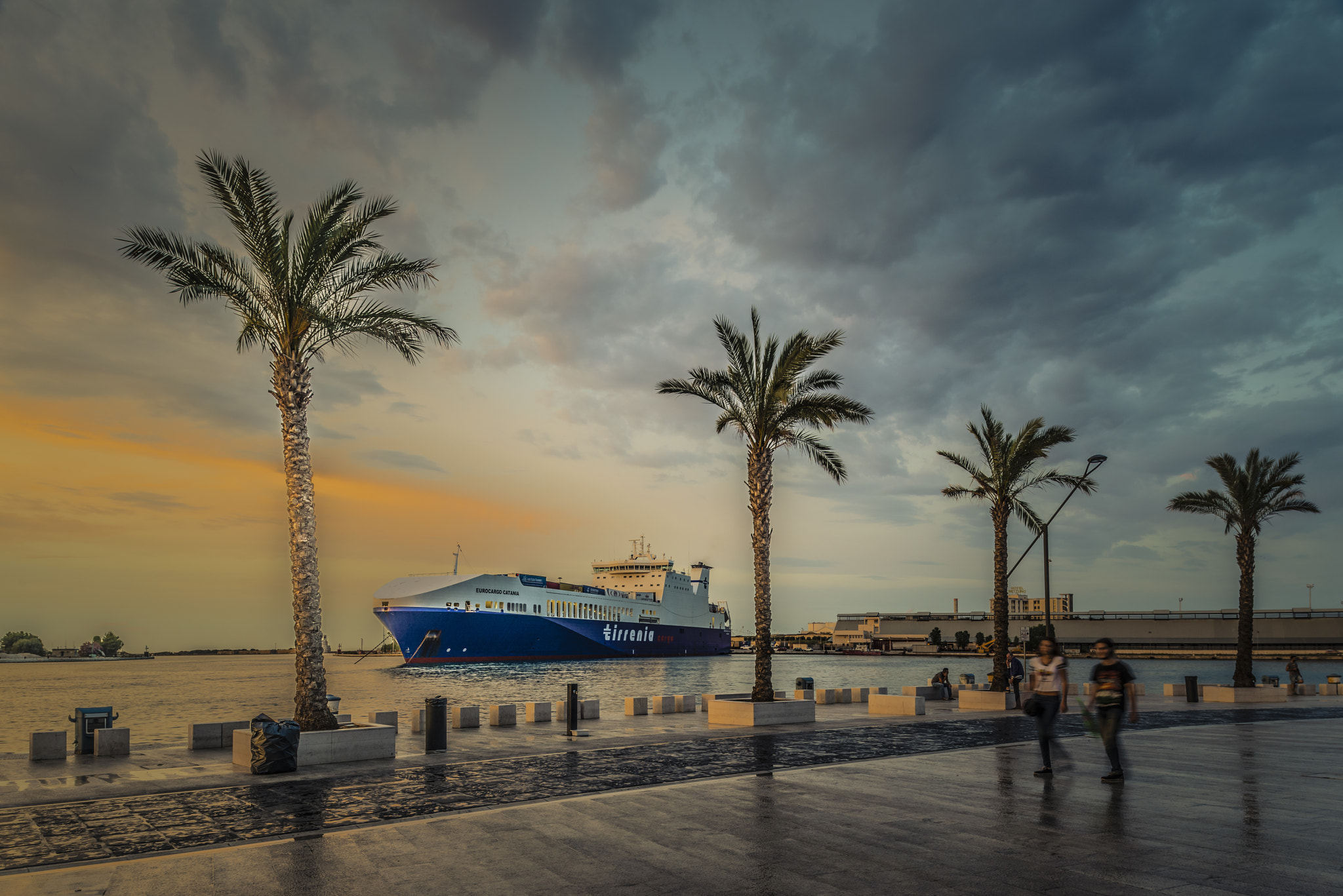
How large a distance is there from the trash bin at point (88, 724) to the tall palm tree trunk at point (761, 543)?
13371mm

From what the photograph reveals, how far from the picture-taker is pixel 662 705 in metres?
21.8

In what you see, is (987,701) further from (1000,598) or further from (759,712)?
(759,712)

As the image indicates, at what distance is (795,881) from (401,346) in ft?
42.0

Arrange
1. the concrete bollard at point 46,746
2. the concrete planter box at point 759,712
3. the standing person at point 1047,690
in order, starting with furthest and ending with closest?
the concrete planter box at point 759,712, the concrete bollard at point 46,746, the standing person at point 1047,690

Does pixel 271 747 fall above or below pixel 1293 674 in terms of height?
above

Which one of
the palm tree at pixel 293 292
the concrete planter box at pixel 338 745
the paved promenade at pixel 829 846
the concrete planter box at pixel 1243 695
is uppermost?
the palm tree at pixel 293 292

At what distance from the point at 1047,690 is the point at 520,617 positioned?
256ft

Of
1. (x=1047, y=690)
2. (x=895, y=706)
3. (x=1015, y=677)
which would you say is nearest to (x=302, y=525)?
(x=1047, y=690)

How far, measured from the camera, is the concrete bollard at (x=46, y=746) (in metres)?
12.8

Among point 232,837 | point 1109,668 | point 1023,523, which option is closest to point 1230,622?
point 1023,523

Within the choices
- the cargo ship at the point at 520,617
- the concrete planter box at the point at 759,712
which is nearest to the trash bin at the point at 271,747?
the concrete planter box at the point at 759,712

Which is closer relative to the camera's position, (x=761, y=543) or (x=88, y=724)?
(x=88, y=724)

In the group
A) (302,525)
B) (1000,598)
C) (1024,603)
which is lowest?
(1024,603)

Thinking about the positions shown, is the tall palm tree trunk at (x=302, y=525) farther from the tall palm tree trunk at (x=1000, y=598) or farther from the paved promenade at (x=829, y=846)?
the tall palm tree trunk at (x=1000, y=598)
